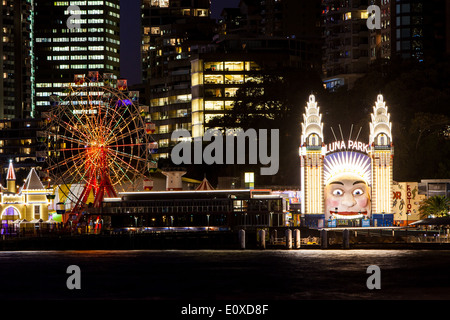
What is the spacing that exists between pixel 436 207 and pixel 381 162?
28.4ft

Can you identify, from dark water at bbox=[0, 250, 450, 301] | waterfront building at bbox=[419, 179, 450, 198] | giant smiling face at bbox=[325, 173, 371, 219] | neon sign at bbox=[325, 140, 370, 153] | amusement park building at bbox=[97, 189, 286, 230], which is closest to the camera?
dark water at bbox=[0, 250, 450, 301]

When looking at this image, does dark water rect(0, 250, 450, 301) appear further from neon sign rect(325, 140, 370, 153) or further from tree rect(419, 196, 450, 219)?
neon sign rect(325, 140, 370, 153)

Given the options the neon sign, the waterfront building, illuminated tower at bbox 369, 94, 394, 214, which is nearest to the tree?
the waterfront building

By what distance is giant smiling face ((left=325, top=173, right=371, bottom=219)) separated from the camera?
122 meters

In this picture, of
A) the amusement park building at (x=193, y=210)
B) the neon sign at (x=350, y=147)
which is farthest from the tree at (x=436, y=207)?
the amusement park building at (x=193, y=210)

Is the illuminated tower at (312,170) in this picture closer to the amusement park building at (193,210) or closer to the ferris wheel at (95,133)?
the amusement park building at (193,210)

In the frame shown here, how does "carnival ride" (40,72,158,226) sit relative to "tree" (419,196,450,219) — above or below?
above

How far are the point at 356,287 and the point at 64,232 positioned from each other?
52286 mm

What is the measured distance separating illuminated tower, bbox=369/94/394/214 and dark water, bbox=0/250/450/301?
5923 mm

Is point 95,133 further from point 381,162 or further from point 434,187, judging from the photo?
point 434,187

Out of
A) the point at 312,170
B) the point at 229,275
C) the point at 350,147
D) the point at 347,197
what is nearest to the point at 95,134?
the point at 312,170

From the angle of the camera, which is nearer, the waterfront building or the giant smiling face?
the giant smiling face

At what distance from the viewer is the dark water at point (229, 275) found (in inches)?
3263

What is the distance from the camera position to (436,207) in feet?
407
